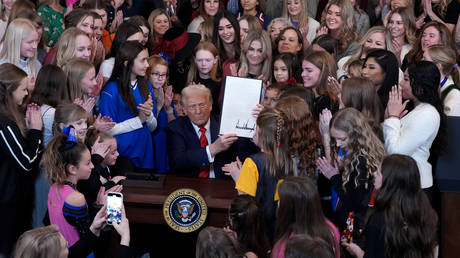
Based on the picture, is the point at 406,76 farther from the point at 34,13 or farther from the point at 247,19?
the point at 34,13

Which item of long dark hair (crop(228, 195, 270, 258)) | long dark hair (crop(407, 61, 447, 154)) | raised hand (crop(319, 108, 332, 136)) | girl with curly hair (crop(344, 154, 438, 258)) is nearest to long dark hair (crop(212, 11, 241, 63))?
raised hand (crop(319, 108, 332, 136))

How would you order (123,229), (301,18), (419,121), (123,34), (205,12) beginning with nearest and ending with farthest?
(123,229)
(419,121)
(123,34)
(301,18)
(205,12)

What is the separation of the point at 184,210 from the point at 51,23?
384 cm

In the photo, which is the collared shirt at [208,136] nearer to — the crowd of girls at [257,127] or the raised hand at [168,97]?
the crowd of girls at [257,127]

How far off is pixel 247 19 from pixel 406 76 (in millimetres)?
2819

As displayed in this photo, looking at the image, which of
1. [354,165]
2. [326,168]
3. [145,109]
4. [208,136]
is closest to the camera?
[354,165]

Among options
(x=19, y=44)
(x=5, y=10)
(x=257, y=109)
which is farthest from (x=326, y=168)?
(x=5, y=10)

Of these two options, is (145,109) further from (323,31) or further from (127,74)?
(323,31)

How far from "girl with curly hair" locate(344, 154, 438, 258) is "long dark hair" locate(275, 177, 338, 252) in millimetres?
260

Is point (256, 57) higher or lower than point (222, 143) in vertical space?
higher

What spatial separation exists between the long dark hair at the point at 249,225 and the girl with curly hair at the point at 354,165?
0.67 metres

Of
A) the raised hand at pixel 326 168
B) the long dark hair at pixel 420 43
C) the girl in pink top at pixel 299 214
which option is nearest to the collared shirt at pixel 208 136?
the raised hand at pixel 326 168

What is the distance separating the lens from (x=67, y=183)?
4492 mm

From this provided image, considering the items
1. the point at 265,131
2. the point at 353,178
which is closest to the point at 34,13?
the point at 265,131
